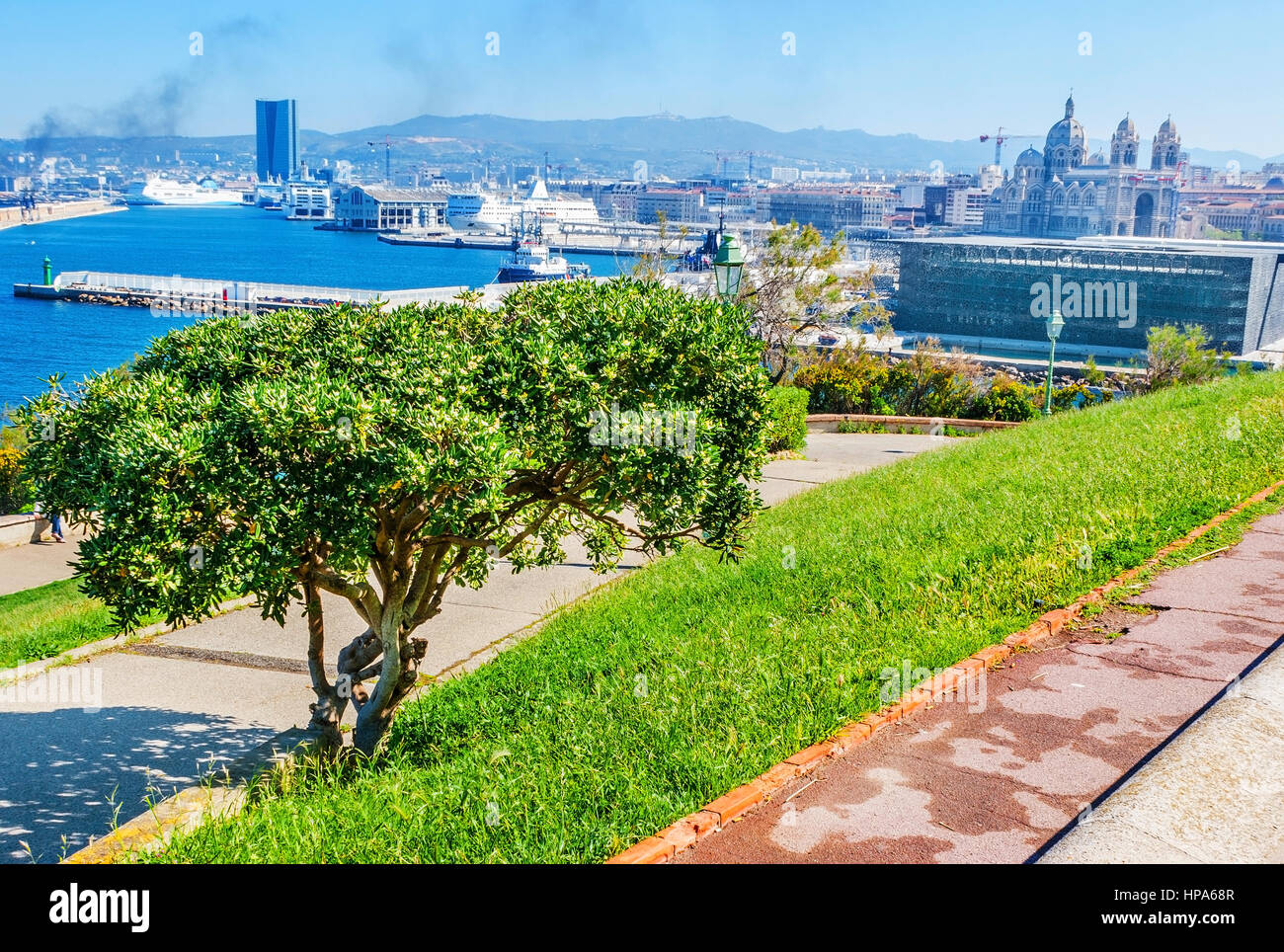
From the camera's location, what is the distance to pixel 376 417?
627cm

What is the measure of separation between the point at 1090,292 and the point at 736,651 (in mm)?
98610

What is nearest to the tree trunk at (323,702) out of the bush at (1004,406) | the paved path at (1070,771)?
the paved path at (1070,771)

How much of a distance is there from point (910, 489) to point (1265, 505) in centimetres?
375

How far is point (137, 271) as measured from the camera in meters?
135

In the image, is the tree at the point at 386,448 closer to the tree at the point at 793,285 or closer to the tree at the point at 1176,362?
the tree at the point at 793,285

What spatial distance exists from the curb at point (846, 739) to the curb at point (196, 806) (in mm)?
2405

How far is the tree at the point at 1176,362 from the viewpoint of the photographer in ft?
96.6

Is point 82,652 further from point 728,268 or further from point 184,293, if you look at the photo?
point 184,293

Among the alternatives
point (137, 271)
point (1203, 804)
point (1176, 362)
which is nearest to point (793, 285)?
point (1176, 362)

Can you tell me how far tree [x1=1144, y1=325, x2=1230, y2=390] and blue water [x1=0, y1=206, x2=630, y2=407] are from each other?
4044 cm

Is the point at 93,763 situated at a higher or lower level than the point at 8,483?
higher

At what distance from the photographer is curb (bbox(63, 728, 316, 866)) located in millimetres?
6020
